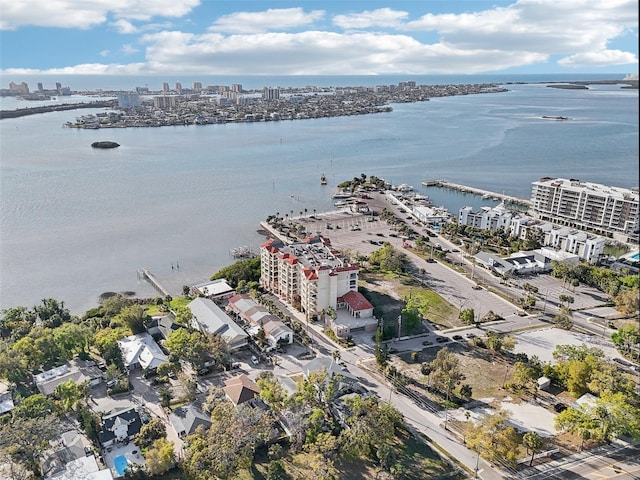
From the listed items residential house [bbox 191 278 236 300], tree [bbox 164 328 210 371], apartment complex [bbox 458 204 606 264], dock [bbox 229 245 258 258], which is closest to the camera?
tree [bbox 164 328 210 371]

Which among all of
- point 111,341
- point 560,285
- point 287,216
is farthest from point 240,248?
point 560,285

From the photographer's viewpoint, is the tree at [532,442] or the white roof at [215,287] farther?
the white roof at [215,287]

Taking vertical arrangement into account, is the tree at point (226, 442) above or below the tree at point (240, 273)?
below

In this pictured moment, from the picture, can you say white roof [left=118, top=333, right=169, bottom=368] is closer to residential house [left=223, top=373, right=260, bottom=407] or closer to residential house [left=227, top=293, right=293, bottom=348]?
residential house [left=223, top=373, right=260, bottom=407]

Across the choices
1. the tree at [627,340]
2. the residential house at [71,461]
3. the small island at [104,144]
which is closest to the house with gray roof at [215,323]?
the residential house at [71,461]

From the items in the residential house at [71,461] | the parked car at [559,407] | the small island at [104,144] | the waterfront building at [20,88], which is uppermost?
the waterfront building at [20,88]

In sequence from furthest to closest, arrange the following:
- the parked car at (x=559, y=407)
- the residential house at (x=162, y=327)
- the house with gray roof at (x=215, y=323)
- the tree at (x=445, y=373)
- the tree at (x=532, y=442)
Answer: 1. the residential house at (x=162, y=327)
2. the house with gray roof at (x=215, y=323)
3. the tree at (x=445, y=373)
4. the parked car at (x=559, y=407)
5. the tree at (x=532, y=442)

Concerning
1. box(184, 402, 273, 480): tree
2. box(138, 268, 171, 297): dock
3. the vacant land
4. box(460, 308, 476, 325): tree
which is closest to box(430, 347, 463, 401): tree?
the vacant land

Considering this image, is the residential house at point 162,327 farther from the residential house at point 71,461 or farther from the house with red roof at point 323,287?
the residential house at point 71,461
